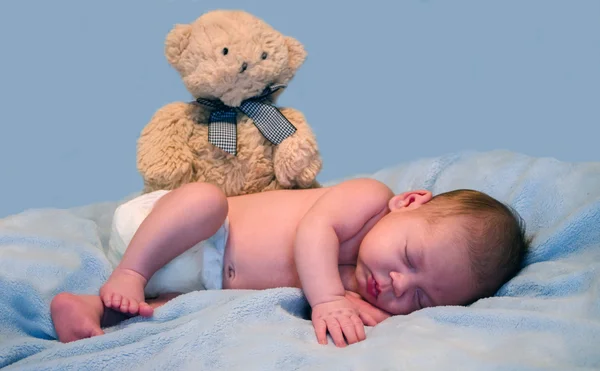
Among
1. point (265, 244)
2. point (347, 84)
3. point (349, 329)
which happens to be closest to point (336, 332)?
point (349, 329)

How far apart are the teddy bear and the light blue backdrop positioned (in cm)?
48

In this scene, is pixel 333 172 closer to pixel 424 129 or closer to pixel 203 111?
pixel 424 129

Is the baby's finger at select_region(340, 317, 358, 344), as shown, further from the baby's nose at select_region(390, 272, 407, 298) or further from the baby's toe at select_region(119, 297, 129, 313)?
the baby's toe at select_region(119, 297, 129, 313)

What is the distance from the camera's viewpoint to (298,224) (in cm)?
122

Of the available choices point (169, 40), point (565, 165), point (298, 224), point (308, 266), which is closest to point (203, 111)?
point (169, 40)

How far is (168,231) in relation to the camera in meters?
1.20

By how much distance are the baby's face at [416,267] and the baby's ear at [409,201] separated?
0.24 feet

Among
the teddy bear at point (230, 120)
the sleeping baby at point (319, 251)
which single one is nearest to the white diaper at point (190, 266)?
the sleeping baby at point (319, 251)

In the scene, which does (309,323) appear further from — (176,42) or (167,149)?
(176,42)

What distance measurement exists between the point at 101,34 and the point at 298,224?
98 centimetres

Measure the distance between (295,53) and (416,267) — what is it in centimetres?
54

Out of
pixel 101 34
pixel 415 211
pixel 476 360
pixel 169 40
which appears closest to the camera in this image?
pixel 476 360

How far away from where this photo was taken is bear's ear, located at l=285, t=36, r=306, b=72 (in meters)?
1.42

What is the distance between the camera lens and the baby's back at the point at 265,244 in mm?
1248
